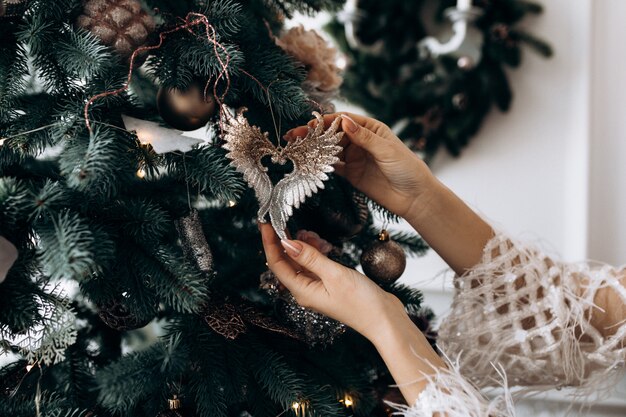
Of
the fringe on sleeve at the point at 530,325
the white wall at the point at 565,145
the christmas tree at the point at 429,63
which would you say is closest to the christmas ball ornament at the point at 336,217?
the fringe on sleeve at the point at 530,325

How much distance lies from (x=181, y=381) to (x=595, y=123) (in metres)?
1.34

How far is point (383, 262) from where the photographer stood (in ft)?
2.72

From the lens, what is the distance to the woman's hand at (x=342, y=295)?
695 mm

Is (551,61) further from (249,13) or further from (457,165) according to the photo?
(249,13)

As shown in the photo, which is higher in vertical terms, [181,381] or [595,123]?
[595,123]

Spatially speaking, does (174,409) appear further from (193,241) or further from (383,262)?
(383,262)

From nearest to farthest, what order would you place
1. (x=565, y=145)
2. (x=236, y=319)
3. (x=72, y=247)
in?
1. (x=72, y=247)
2. (x=236, y=319)
3. (x=565, y=145)

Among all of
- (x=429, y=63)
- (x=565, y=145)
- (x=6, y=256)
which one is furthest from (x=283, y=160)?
(x=565, y=145)

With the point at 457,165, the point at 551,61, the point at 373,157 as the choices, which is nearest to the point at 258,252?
the point at 373,157

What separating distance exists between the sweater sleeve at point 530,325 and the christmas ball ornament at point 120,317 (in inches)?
19.6

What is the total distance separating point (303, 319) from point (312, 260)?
0.11 meters

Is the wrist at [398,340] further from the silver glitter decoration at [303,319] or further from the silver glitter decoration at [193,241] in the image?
the silver glitter decoration at [193,241]

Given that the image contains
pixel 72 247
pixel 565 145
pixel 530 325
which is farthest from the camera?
pixel 565 145

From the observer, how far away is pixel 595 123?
1.54m
